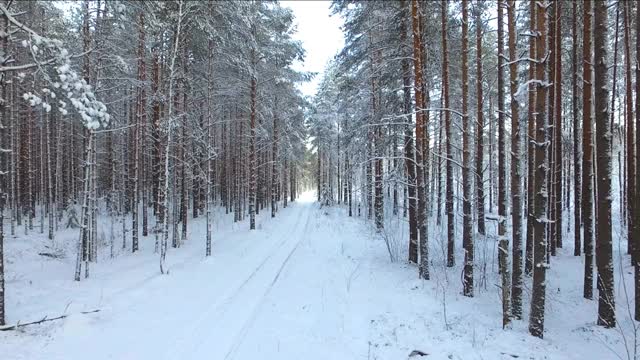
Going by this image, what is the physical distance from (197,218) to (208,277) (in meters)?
14.7

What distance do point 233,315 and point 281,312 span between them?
43.6 inches

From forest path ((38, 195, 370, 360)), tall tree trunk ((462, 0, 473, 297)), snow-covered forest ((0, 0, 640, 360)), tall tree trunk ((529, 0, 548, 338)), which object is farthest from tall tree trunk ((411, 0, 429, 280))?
tall tree trunk ((529, 0, 548, 338))

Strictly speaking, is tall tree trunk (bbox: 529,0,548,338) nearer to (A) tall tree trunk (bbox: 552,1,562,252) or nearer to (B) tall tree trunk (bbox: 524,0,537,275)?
(B) tall tree trunk (bbox: 524,0,537,275)

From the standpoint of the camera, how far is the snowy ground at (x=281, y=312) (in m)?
7.07

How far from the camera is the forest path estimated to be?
22.8ft

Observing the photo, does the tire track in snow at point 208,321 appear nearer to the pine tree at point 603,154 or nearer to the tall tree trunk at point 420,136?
the tall tree trunk at point 420,136

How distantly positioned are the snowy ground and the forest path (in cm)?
3

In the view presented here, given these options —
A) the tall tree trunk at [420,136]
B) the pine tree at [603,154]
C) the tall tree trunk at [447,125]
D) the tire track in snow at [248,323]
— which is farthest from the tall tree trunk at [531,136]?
the tire track in snow at [248,323]

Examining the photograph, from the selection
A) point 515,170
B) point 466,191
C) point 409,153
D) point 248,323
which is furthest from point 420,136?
point 248,323

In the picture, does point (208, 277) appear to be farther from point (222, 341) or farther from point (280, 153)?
point (280, 153)

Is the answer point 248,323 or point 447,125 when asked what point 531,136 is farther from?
point 248,323

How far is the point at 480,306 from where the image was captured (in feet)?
32.7

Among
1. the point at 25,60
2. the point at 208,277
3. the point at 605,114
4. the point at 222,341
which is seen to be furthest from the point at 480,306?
the point at 25,60

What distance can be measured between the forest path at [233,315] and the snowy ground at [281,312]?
0.03m
